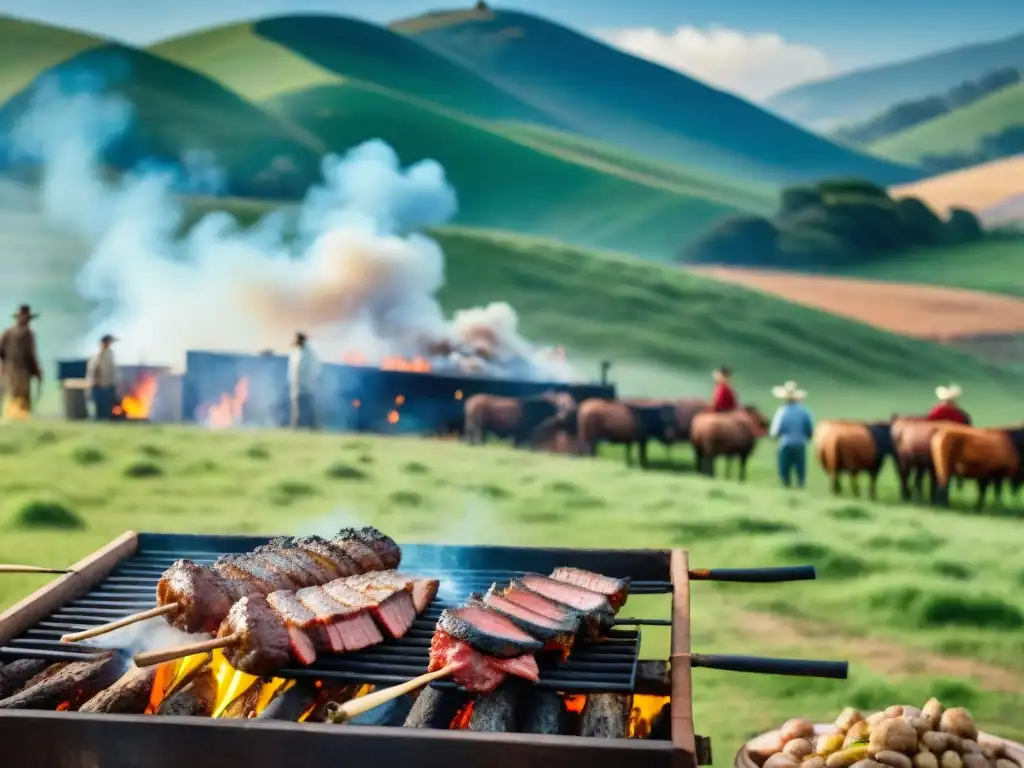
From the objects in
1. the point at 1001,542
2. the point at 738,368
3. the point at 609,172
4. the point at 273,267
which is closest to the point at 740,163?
the point at 609,172

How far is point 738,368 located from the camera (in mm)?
30859

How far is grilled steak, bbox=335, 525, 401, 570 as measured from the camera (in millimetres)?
4763

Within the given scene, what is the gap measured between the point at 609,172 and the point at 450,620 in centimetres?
3350

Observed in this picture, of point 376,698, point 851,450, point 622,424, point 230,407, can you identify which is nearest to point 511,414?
point 622,424

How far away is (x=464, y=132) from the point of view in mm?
37750

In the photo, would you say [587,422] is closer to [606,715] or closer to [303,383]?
[303,383]

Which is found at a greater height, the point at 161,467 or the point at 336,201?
the point at 336,201

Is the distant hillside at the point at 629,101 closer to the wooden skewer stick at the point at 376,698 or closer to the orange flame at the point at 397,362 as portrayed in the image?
the orange flame at the point at 397,362

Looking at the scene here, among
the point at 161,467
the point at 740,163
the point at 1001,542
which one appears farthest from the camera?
the point at 740,163

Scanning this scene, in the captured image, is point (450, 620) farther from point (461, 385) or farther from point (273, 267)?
point (273, 267)

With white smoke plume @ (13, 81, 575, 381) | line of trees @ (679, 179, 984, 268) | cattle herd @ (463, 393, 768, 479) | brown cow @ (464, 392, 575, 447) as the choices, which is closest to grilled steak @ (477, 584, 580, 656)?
cattle herd @ (463, 393, 768, 479)

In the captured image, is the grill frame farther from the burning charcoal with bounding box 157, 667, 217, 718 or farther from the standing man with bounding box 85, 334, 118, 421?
the standing man with bounding box 85, 334, 118, 421

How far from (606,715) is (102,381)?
691 inches

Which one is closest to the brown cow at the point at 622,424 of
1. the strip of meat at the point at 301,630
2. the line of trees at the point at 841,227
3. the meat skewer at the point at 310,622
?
the line of trees at the point at 841,227
